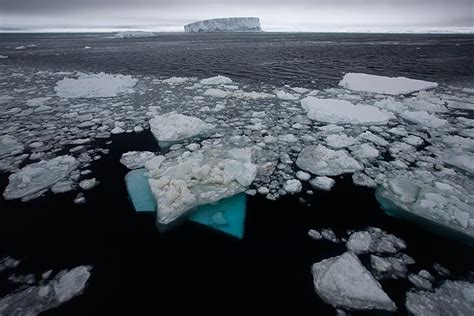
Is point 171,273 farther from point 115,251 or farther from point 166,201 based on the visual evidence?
point 166,201

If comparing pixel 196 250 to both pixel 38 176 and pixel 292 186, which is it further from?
pixel 38 176

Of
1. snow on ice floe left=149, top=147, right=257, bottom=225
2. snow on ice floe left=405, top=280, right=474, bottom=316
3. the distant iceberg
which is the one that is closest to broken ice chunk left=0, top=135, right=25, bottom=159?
snow on ice floe left=149, top=147, right=257, bottom=225

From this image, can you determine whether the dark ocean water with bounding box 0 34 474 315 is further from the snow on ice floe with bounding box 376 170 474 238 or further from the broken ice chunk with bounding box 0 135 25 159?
the broken ice chunk with bounding box 0 135 25 159

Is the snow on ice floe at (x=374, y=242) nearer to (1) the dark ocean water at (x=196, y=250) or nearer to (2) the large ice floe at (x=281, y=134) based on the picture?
(1) the dark ocean water at (x=196, y=250)

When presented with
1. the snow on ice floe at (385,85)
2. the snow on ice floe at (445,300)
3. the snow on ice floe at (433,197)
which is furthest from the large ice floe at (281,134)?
the snow on ice floe at (445,300)

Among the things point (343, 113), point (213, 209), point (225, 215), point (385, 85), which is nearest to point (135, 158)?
point (213, 209)

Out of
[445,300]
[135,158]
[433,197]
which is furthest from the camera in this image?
[135,158]

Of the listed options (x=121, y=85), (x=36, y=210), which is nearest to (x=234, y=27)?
(x=121, y=85)
